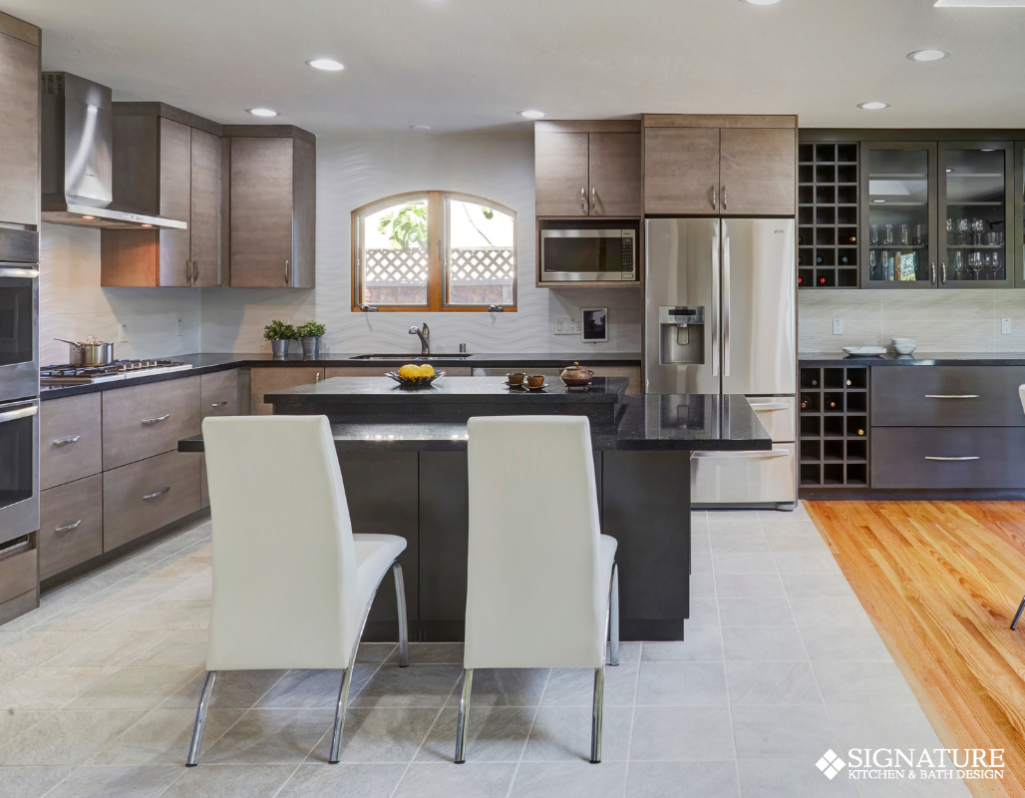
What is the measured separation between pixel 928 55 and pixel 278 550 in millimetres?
3388

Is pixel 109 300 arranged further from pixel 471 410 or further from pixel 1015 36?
pixel 1015 36

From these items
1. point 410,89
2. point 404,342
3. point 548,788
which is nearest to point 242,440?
point 548,788

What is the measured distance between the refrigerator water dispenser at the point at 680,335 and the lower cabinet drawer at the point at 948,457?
122 cm

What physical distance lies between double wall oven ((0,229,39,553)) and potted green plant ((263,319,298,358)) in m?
2.07

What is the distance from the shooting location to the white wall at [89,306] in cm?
429

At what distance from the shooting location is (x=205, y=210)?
5.02m

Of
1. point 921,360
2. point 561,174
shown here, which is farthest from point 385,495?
point 921,360

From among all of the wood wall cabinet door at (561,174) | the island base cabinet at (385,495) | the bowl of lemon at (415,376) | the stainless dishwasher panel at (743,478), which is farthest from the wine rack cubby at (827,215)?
the island base cabinet at (385,495)

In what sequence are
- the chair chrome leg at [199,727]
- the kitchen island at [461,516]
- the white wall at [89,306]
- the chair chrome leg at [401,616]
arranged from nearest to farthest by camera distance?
the chair chrome leg at [199,727] < the chair chrome leg at [401,616] < the kitchen island at [461,516] < the white wall at [89,306]

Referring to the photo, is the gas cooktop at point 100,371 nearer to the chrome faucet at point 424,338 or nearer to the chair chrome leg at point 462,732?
the chrome faucet at point 424,338

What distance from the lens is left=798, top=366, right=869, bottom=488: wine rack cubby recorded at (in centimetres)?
512

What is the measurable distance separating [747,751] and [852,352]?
373 cm

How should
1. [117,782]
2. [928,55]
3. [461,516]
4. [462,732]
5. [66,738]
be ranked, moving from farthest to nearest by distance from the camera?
[928,55]
[461,516]
[66,738]
[462,732]
[117,782]

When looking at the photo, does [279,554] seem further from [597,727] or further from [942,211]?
[942,211]
